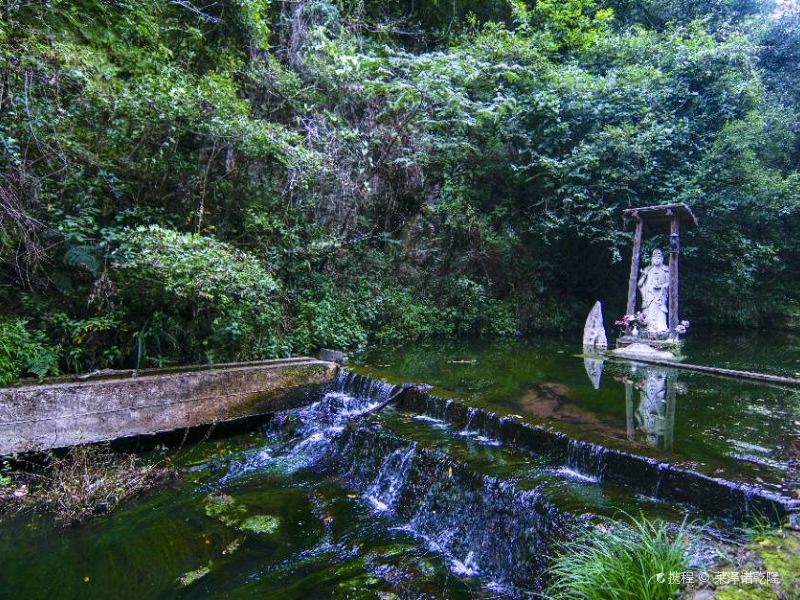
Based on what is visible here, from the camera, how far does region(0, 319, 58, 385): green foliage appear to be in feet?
15.9

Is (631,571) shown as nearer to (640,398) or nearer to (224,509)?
(224,509)

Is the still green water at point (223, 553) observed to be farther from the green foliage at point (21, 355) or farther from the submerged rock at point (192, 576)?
the green foliage at point (21, 355)

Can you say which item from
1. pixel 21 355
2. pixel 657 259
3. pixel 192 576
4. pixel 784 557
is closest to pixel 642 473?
pixel 784 557

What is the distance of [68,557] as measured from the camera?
350cm

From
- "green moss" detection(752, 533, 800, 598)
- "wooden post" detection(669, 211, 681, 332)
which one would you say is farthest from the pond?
"wooden post" detection(669, 211, 681, 332)

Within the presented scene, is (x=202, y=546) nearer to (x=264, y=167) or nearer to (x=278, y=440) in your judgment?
(x=278, y=440)

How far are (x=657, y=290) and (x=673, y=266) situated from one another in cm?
65

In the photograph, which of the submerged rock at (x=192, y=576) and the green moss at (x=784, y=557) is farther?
the submerged rock at (x=192, y=576)

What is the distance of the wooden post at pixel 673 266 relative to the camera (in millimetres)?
9336

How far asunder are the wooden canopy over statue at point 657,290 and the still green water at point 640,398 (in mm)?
791

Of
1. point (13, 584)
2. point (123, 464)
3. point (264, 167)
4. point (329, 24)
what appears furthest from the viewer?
point (329, 24)

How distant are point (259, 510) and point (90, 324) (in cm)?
326

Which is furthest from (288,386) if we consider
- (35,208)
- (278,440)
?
(35,208)

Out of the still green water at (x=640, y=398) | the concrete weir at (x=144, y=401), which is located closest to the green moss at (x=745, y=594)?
the still green water at (x=640, y=398)
